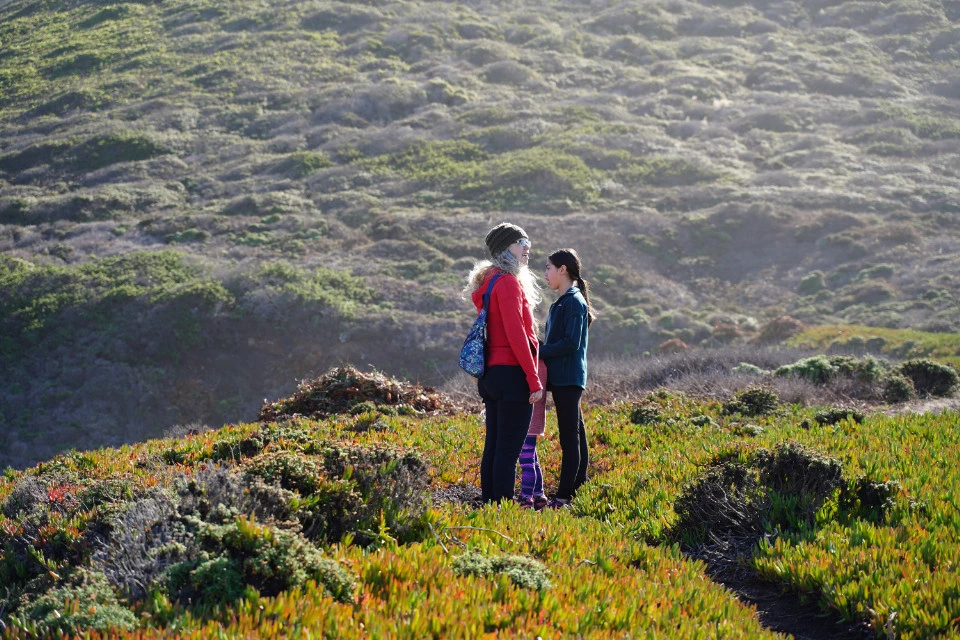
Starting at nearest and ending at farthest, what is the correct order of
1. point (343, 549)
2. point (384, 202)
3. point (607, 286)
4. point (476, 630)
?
1. point (476, 630)
2. point (343, 549)
3. point (607, 286)
4. point (384, 202)

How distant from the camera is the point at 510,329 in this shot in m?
5.95

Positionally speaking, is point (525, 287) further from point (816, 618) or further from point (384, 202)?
point (384, 202)

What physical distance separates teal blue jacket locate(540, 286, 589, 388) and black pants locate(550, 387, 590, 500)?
113 millimetres

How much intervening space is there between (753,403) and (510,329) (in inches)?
231

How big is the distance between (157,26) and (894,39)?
1890 inches

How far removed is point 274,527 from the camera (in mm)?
4203

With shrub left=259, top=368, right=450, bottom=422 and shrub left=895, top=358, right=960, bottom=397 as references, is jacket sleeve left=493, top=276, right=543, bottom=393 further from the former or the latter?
shrub left=895, top=358, right=960, bottom=397

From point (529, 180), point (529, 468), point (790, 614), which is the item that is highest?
point (790, 614)

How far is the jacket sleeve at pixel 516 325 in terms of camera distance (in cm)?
593

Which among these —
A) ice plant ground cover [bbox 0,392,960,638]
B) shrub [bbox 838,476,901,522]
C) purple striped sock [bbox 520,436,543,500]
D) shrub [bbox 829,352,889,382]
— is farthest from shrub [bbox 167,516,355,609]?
shrub [bbox 829,352,889,382]

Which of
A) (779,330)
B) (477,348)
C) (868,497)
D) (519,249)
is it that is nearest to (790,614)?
(868,497)

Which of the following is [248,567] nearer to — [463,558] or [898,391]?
[463,558]

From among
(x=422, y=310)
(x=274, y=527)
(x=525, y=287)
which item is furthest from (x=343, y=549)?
(x=422, y=310)

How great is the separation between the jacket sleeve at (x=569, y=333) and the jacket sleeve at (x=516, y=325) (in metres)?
0.41
